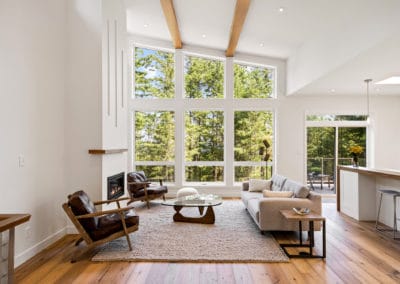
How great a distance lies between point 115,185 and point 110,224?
1.42 metres

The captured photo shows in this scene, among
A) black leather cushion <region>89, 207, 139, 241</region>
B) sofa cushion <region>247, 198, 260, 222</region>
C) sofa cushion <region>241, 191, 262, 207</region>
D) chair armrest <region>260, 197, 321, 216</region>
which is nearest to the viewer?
black leather cushion <region>89, 207, 139, 241</region>

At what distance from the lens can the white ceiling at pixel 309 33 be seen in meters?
3.61

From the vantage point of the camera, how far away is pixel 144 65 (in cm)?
761

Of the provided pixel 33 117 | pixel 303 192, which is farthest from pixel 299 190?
pixel 33 117

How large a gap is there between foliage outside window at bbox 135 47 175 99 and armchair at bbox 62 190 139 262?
449 cm

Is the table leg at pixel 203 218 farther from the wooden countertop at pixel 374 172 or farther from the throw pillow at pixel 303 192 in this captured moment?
the wooden countertop at pixel 374 172

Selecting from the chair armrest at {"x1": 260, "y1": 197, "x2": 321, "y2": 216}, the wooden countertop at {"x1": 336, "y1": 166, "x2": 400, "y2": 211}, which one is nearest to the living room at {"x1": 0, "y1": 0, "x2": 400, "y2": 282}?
the chair armrest at {"x1": 260, "y1": 197, "x2": 321, "y2": 216}

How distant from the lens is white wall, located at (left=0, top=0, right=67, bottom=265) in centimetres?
298

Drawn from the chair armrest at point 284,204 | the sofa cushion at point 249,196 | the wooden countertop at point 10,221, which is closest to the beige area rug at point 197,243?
the sofa cushion at point 249,196

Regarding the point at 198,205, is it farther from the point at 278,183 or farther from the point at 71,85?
the point at 71,85

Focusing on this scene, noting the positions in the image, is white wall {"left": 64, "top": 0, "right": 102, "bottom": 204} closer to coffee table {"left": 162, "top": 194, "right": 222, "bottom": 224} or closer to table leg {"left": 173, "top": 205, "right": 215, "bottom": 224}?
coffee table {"left": 162, "top": 194, "right": 222, "bottom": 224}

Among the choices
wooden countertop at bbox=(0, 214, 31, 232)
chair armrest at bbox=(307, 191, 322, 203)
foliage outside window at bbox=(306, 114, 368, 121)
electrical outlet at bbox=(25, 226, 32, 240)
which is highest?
foliage outside window at bbox=(306, 114, 368, 121)

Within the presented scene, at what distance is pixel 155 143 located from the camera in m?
7.57

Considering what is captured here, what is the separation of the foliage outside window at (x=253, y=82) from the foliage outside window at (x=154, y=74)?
1795 mm
